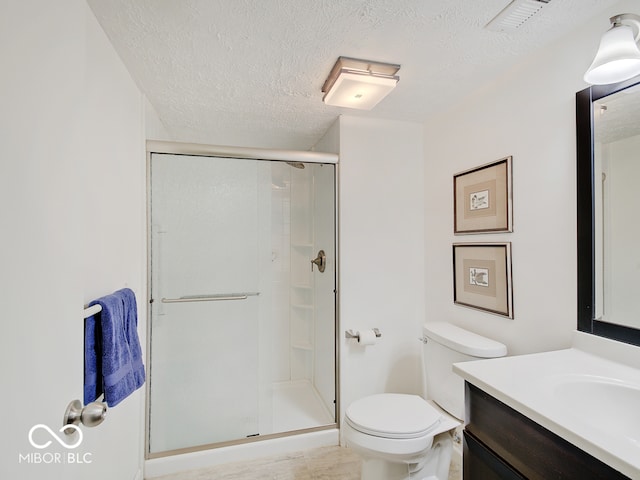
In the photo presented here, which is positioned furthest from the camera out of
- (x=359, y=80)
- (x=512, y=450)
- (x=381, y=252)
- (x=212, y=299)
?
(x=381, y=252)

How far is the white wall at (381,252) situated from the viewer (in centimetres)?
212

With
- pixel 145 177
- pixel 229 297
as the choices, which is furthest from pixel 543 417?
pixel 145 177

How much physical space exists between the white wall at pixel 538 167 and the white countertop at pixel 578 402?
0.62 ft

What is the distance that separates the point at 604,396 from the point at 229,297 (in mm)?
1751

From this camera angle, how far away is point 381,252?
2.18 m

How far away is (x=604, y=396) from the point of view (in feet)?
3.21

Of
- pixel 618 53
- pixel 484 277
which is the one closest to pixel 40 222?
pixel 618 53

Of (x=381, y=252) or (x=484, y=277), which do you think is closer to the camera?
(x=484, y=277)

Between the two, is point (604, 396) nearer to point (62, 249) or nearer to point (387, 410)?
point (387, 410)

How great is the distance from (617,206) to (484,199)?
2.01 feet

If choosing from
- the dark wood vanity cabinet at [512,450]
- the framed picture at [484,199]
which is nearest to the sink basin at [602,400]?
the dark wood vanity cabinet at [512,450]

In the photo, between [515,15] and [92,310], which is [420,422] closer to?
[92,310]

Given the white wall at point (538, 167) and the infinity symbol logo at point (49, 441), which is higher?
the white wall at point (538, 167)

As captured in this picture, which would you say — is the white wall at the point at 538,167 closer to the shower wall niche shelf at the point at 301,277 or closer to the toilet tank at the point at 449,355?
the toilet tank at the point at 449,355
